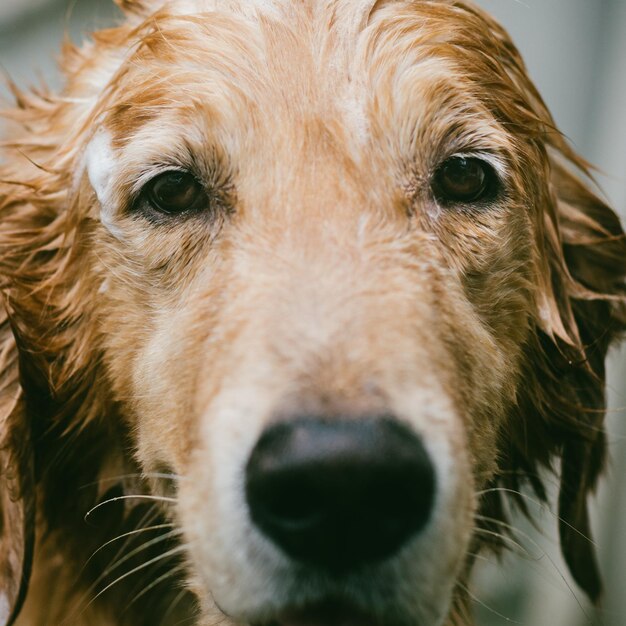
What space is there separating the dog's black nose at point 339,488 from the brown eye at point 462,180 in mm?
1002

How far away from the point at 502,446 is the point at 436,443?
1.01m

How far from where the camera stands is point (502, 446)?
277 centimetres

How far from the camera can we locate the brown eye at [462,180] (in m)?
2.49

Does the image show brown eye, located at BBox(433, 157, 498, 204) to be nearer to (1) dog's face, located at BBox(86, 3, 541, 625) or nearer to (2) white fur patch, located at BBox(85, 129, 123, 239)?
(1) dog's face, located at BBox(86, 3, 541, 625)

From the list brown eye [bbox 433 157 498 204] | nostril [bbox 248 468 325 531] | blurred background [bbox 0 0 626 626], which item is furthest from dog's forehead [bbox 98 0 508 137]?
blurred background [bbox 0 0 626 626]

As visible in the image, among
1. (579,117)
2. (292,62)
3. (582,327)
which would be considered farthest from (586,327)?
(579,117)

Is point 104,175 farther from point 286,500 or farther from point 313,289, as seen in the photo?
point 286,500

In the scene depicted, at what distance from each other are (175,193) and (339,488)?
3.93 ft

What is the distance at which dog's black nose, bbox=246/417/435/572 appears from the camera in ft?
5.39

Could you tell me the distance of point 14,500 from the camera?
105 inches

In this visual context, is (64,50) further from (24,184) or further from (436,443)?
(436,443)

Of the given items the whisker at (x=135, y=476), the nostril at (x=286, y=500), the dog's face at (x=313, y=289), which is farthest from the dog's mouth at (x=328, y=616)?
the whisker at (x=135, y=476)

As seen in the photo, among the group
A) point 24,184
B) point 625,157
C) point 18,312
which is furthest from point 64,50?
point 625,157

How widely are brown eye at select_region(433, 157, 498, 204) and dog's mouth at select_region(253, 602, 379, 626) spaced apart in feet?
4.15
